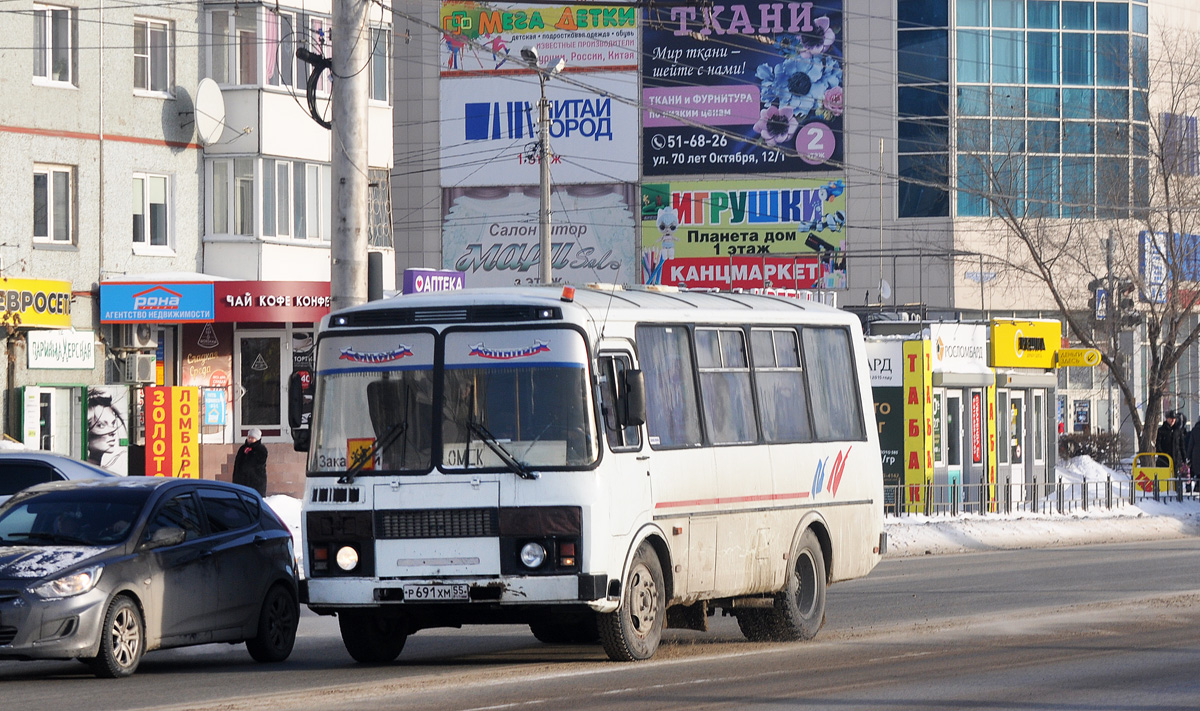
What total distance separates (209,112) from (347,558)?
77.5 ft

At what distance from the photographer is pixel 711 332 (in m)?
14.6

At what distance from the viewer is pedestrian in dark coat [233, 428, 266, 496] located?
87.7 ft

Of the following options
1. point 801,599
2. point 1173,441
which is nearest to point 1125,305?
point 1173,441

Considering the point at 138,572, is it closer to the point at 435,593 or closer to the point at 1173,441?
the point at 435,593

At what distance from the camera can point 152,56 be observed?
34.8 metres

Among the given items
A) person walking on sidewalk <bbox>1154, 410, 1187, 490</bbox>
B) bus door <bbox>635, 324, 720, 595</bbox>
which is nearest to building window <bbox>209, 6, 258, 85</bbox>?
person walking on sidewalk <bbox>1154, 410, 1187, 490</bbox>

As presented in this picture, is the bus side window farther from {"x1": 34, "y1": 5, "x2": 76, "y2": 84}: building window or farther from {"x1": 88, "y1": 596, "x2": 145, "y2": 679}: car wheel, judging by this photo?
{"x1": 34, "y1": 5, "x2": 76, "y2": 84}: building window

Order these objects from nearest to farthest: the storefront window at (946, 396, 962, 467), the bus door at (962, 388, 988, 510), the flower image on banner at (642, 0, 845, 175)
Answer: the storefront window at (946, 396, 962, 467) < the bus door at (962, 388, 988, 510) < the flower image on banner at (642, 0, 845, 175)

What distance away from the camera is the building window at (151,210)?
113ft

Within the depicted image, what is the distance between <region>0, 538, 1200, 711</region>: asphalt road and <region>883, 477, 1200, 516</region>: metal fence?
1405 centimetres

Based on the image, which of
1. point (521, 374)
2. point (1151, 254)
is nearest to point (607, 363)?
point (521, 374)

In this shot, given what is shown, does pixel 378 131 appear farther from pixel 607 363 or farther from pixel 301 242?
pixel 607 363

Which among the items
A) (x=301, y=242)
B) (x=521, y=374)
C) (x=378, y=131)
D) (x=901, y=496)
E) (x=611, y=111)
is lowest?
(x=901, y=496)

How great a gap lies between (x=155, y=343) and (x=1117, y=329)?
2411cm
